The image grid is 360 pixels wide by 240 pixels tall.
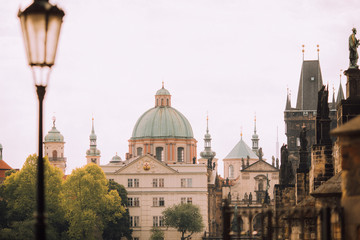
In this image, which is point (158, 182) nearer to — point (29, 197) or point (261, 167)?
point (261, 167)

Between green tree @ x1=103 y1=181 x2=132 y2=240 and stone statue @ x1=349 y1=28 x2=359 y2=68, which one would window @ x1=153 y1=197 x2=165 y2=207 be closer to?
green tree @ x1=103 y1=181 x2=132 y2=240

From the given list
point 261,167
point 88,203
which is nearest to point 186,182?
point 88,203

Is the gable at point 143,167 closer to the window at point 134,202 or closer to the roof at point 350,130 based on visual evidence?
the window at point 134,202

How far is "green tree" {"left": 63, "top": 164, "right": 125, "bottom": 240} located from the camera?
90812 mm

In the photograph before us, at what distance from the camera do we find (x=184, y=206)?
389 feet

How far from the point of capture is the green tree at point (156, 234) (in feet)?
379

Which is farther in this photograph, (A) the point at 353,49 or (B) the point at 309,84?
(B) the point at 309,84

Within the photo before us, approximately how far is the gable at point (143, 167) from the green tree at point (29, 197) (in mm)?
34219

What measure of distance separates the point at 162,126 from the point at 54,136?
50619 millimetres

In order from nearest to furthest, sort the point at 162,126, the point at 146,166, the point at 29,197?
the point at 29,197 → the point at 146,166 → the point at 162,126

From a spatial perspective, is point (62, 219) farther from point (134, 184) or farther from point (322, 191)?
point (322, 191)

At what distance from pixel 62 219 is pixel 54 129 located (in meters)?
109

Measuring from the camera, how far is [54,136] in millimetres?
196750

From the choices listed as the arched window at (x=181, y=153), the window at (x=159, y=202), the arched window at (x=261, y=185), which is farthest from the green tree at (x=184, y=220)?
the arched window at (x=261, y=185)
